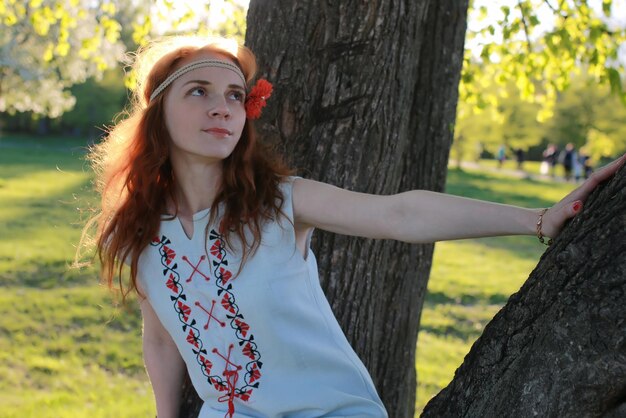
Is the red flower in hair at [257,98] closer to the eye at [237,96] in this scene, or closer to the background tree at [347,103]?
the eye at [237,96]

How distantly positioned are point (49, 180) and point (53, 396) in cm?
2104

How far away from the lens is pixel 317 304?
8.20ft

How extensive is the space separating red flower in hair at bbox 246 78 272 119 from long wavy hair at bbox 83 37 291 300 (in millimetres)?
41

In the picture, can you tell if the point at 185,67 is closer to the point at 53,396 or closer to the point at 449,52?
the point at 449,52

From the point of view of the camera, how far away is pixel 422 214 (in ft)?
7.27

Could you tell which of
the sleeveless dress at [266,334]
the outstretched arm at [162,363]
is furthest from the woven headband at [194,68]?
the outstretched arm at [162,363]

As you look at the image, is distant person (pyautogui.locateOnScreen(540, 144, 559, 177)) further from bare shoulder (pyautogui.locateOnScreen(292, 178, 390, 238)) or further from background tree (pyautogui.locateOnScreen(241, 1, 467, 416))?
bare shoulder (pyautogui.locateOnScreen(292, 178, 390, 238))

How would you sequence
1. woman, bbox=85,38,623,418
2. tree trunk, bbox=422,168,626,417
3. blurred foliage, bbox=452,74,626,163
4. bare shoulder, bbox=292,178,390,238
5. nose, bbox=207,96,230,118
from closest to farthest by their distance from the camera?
1. tree trunk, bbox=422,168,626,417
2. bare shoulder, bbox=292,178,390,238
3. woman, bbox=85,38,623,418
4. nose, bbox=207,96,230,118
5. blurred foliage, bbox=452,74,626,163

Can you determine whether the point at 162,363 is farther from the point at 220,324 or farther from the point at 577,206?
the point at 577,206

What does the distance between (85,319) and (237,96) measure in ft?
22.7

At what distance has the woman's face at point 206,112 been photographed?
2538 millimetres

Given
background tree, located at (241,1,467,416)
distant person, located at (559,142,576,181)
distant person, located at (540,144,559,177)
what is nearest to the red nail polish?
background tree, located at (241,1,467,416)

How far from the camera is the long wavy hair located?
254 cm

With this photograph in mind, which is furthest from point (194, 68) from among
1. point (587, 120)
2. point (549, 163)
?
point (587, 120)
